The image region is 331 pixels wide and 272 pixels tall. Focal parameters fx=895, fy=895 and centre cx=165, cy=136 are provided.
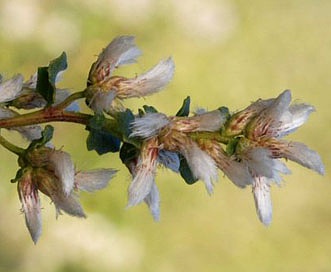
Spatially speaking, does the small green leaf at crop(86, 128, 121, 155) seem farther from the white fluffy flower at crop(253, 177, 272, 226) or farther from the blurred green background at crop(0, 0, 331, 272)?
the blurred green background at crop(0, 0, 331, 272)

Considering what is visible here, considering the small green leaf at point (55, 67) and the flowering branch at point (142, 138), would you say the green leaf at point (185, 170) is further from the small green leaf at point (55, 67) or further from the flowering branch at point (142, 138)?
the small green leaf at point (55, 67)

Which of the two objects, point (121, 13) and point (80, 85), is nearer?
point (80, 85)

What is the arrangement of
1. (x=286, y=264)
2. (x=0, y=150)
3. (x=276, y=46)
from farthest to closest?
1. (x=276, y=46)
2. (x=286, y=264)
3. (x=0, y=150)

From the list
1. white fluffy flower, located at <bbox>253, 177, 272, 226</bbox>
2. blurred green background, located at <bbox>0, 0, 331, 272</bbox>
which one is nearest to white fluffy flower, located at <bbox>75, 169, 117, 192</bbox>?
white fluffy flower, located at <bbox>253, 177, 272, 226</bbox>

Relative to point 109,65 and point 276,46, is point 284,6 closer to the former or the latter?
point 276,46

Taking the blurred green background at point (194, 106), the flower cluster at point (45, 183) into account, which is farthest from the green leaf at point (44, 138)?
the blurred green background at point (194, 106)

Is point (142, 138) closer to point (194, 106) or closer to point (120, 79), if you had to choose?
point (120, 79)

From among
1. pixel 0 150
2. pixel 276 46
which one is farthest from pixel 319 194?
pixel 0 150
